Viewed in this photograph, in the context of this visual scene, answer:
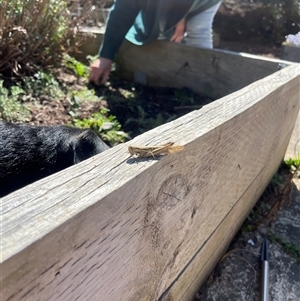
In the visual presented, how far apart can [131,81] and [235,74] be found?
0.84 metres

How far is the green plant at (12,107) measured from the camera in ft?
8.25

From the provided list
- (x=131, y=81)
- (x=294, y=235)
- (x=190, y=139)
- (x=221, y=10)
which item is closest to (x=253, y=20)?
(x=221, y=10)

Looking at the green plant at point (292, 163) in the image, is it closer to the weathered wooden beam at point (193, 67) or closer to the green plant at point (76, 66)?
the weathered wooden beam at point (193, 67)

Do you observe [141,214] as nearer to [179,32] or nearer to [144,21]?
[144,21]

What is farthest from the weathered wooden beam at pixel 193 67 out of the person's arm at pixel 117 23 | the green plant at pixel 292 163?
the green plant at pixel 292 163

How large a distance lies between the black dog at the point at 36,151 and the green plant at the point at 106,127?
3.01ft

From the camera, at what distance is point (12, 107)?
8.48ft

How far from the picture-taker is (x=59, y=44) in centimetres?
336

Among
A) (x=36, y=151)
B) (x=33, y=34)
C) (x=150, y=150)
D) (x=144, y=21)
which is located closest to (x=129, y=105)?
(x=144, y=21)

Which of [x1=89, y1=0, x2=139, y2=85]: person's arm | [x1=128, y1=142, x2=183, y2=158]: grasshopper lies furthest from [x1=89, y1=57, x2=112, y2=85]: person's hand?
[x1=128, y1=142, x2=183, y2=158]: grasshopper

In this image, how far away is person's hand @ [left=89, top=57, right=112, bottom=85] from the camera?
3.17 metres

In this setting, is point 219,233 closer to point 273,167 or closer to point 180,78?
Answer: point 273,167

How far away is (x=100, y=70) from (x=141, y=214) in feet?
7.58

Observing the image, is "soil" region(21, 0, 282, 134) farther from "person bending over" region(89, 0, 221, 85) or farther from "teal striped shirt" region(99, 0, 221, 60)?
"teal striped shirt" region(99, 0, 221, 60)
